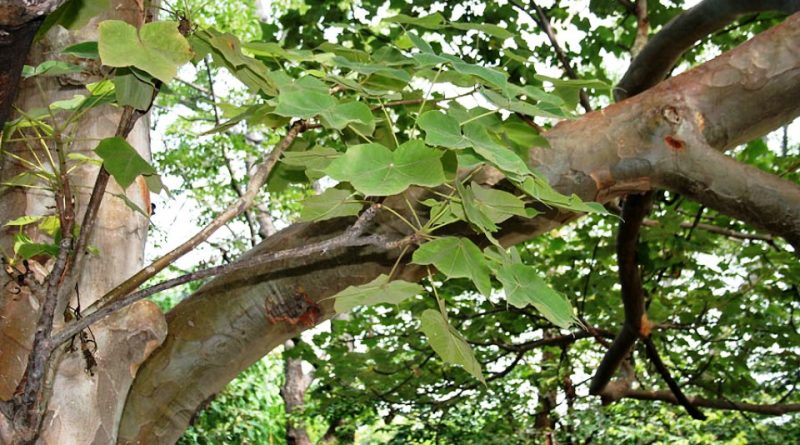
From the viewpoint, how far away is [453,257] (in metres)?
0.96

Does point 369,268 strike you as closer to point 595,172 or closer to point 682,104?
point 595,172

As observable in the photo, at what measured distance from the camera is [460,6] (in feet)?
11.4

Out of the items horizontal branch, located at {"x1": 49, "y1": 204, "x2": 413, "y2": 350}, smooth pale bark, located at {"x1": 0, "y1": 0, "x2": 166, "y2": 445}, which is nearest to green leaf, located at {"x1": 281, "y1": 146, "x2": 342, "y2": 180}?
horizontal branch, located at {"x1": 49, "y1": 204, "x2": 413, "y2": 350}

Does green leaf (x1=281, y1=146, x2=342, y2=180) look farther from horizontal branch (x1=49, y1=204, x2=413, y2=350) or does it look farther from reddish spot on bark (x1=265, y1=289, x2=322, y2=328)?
reddish spot on bark (x1=265, y1=289, x2=322, y2=328)

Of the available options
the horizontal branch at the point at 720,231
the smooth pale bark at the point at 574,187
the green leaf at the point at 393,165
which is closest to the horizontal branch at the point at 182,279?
the green leaf at the point at 393,165

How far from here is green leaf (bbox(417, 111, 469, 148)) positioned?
2.73 feet

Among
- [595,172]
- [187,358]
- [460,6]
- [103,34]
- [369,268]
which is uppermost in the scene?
[460,6]

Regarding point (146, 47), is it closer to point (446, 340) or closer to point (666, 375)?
point (446, 340)

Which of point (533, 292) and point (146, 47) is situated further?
point (533, 292)

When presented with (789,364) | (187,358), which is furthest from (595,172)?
(789,364)

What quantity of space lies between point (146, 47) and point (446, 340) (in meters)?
0.48

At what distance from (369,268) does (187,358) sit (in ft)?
1.29

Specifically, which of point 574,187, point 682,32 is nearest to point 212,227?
point 574,187

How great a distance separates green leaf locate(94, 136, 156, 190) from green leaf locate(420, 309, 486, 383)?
0.40 m
